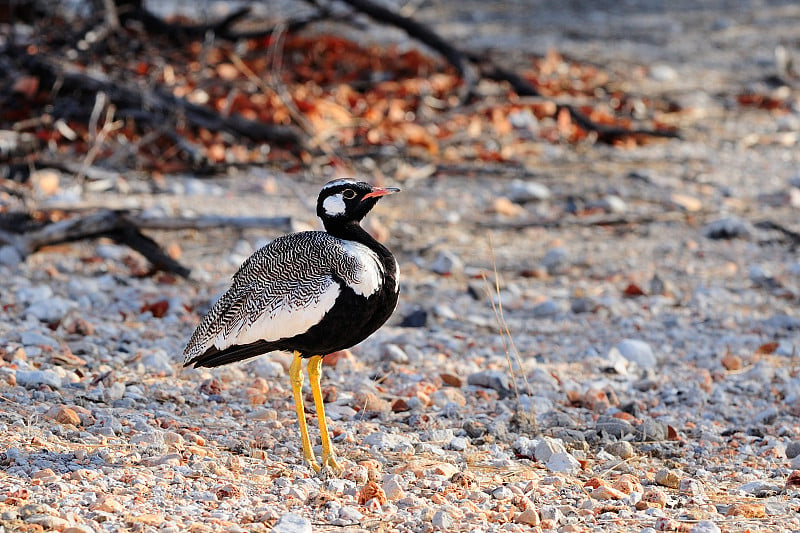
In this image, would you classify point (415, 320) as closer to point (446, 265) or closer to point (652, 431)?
point (446, 265)

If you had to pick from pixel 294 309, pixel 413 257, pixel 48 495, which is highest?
pixel 294 309

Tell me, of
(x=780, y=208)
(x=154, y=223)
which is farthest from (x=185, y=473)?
(x=780, y=208)

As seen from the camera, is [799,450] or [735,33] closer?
[799,450]

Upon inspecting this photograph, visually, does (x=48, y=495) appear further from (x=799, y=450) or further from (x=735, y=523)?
(x=799, y=450)

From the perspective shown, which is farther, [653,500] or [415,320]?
[415,320]

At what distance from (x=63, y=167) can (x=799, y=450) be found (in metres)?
4.76

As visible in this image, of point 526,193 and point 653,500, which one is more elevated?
point 653,500

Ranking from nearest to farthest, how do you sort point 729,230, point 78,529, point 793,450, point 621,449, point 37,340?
1. point 78,529
2. point 621,449
3. point 793,450
4. point 37,340
5. point 729,230

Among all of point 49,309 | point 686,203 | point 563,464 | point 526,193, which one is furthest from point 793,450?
point 526,193

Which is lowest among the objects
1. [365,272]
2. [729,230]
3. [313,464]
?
[729,230]

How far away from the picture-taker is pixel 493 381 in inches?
189

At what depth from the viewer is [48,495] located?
3.19m

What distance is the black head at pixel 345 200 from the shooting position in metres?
3.93

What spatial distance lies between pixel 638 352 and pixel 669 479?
5.34 ft
